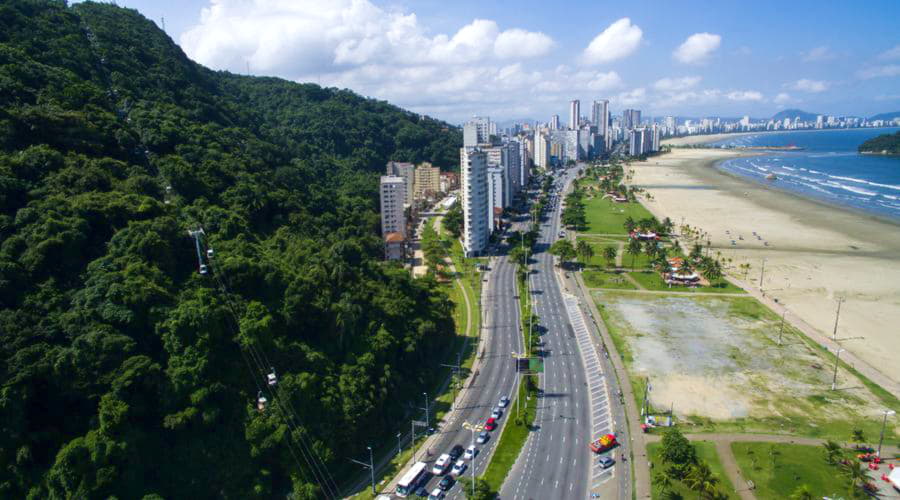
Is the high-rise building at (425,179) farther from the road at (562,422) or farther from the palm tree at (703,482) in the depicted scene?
the palm tree at (703,482)

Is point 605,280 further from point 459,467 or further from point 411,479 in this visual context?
point 411,479

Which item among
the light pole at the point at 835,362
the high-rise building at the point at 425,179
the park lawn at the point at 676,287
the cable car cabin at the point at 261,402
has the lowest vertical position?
the light pole at the point at 835,362

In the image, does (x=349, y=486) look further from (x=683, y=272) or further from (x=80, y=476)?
(x=683, y=272)

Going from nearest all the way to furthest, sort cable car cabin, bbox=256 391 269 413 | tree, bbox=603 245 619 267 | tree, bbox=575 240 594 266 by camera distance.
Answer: cable car cabin, bbox=256 391 269 413 < tree, bbox=603 245 619 267 < tree, bbox=575 240 594 266

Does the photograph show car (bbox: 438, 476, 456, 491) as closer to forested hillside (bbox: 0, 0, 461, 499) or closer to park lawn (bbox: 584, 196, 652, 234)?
forested hillside (bbox: 0, 0, 461, 499)

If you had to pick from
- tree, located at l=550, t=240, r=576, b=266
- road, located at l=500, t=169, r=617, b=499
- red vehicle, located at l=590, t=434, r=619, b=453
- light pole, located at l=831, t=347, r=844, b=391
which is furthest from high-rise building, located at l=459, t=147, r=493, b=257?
red vehicle, located at l=590, t=434, r=619, b=453

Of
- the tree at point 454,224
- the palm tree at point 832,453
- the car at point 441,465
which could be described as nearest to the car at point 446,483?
the car at point 441,465

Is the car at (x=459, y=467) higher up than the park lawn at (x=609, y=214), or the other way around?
the park lawn at (x=609, y=214)
